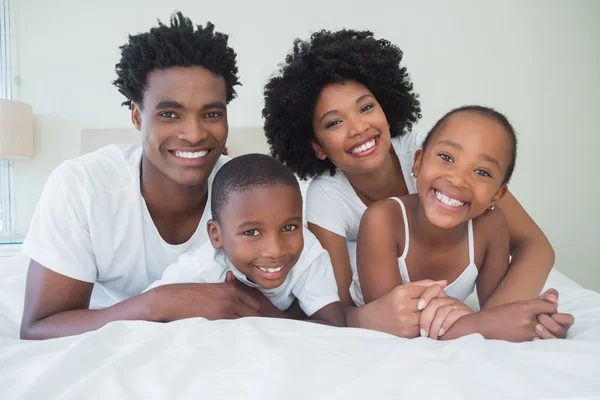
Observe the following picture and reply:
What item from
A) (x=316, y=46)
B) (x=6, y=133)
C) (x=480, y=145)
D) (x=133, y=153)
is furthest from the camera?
(x=6, y=133)

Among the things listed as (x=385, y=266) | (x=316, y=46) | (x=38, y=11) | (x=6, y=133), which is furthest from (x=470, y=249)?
(x=38, y=11)

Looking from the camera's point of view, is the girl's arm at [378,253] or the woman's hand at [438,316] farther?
the girl's arm at [378,253]

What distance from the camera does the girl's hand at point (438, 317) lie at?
98 centimetres

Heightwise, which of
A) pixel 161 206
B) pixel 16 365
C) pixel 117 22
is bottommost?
pixel 16 365

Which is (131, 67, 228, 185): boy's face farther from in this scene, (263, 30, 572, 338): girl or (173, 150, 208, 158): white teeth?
(263, 30, 572, 338): girl

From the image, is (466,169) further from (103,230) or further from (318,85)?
(103,230)

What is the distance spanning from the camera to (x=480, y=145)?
3.78 feet

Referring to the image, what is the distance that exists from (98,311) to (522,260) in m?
1.12

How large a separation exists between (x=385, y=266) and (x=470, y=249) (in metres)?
0.28

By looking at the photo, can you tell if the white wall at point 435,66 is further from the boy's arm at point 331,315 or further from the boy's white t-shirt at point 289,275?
the boy's arm at point 331,315

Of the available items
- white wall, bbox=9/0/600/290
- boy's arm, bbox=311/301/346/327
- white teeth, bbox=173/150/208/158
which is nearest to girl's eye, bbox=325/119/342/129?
white teeth, bbox=173/150/208/158

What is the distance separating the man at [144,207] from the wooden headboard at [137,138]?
1502mm

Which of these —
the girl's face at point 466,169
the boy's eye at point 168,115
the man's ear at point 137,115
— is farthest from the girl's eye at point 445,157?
the man's ear at point 137,115

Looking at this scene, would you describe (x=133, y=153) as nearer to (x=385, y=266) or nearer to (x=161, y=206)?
(x=161, y=206)
